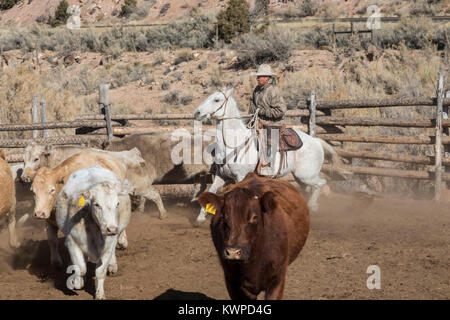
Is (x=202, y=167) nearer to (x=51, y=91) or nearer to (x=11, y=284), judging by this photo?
(x=11, y=284)

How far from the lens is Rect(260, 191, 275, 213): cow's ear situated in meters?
4.38

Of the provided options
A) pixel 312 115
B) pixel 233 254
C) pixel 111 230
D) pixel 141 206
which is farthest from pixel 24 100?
pixel 233 254

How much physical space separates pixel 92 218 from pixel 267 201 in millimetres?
2241

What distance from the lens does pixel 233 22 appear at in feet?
98.1

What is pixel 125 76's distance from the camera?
27.2 m

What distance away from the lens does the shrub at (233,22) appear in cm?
2967

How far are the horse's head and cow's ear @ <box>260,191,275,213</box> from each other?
15.8 feet


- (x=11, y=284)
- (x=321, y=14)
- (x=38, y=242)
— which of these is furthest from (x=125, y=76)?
(x=11, y=284)

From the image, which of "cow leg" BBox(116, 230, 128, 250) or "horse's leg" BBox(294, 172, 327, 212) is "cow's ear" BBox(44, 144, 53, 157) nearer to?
"cow leg" BBox(116, 230, 128, 250)

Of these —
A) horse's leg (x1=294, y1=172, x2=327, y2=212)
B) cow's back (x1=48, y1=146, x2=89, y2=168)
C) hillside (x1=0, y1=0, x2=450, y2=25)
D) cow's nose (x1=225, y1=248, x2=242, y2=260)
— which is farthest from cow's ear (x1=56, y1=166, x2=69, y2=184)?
hillside (x1=0, y1=0, x2=450, y2=25)

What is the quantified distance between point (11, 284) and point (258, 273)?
3320mm

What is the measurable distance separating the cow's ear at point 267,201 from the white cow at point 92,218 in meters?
1.64

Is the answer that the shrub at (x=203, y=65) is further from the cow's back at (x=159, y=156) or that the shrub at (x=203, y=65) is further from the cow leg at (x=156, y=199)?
the cow leg at (x=156, y=199)

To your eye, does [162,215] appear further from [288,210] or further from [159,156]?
[288,210]
